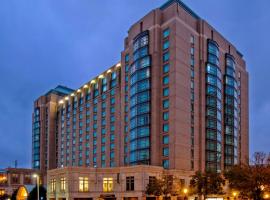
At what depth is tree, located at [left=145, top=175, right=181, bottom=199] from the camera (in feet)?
232

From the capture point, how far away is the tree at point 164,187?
70.6m

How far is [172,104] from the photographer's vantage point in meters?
85.1

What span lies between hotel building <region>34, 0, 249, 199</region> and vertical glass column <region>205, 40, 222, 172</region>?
0.25 metres

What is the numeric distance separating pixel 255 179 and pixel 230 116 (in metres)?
49.8

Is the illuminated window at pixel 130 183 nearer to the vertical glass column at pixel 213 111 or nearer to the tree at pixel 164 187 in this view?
the tree at pixel 164 187

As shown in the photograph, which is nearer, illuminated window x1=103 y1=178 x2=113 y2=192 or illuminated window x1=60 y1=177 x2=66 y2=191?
illuminated window x1=60 y1=177 x2=66 y2=191

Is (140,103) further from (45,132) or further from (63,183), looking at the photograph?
(45,132)

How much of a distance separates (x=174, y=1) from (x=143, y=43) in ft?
42.2

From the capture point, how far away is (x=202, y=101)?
302 feet

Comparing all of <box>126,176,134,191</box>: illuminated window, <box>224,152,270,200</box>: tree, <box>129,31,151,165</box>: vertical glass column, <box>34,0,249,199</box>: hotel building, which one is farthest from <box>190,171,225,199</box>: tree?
<box>129,31,151,165</box>: vertical glass column

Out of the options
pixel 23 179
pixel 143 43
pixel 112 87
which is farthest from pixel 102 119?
pixel 23 179

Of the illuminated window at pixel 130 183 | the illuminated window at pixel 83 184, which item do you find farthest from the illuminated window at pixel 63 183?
the illuminated window at pixel 130 183

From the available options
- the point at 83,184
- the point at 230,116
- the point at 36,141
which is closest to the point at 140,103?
the point at 83,184

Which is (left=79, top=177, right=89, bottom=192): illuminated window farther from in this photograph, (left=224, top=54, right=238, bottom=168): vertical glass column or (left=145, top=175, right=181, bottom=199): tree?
(left=224, top=54, right=238, bottom=168): vertical glass column
